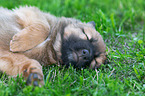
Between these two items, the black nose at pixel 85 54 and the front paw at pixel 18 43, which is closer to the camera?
the front paw at pixel 18 43

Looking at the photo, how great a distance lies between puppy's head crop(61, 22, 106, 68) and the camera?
3408mm

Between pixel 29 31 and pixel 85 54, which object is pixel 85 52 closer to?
pixel 85 54

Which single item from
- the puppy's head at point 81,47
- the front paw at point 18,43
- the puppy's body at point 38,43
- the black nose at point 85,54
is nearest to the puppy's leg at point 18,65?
the puppy's body at point 38,43

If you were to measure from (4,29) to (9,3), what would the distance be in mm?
2609

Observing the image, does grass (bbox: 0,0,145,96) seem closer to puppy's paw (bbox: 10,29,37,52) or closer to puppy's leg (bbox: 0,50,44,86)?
puppy's leg (bbox: 0,50,44,86)

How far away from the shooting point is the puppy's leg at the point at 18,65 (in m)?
2.92

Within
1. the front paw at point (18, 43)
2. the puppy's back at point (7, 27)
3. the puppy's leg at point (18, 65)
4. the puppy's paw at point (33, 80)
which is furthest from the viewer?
the puppy's back at point (7, 27)

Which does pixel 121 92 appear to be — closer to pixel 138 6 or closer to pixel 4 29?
pixel 4 29

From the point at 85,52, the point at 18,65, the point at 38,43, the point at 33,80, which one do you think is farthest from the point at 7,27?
the point at 85,52

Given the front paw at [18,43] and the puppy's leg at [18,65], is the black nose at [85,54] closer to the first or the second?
the puppy's leg at [18,65]

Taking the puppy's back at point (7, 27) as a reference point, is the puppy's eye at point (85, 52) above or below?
below

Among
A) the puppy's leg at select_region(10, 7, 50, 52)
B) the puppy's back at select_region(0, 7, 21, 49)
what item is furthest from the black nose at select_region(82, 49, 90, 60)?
the puppy's back at select_region(0, 7, 21, 49)

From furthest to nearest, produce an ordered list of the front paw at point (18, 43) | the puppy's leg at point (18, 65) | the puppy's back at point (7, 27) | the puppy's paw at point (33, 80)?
the puppy's back at point (7, 27)
the front paw at point (18, 43)
the puppy's leg at point (18, 65)
the puppy's paw at point (33, 80)

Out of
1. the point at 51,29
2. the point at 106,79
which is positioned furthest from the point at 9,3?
the point at 106,79
